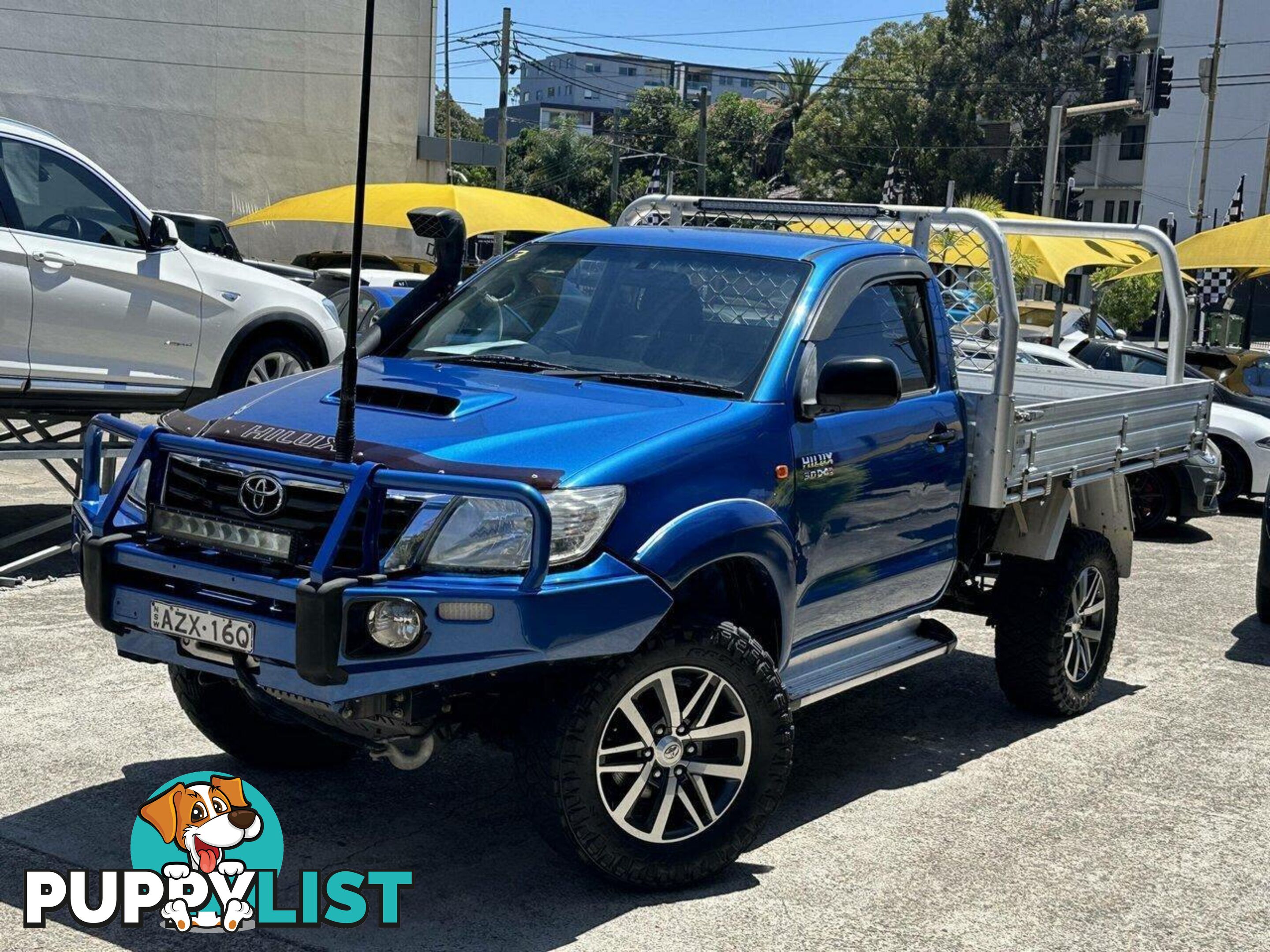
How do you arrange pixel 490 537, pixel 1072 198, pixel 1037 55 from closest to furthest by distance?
pixel 490 537, pixel 1072 198, pixel 1037 55

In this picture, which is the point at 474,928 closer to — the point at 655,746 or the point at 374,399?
the point at 655,746

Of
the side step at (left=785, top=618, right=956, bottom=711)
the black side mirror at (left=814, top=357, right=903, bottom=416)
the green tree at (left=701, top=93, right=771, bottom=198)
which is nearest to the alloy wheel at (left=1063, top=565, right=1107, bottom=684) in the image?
the side step at (left=785, top=618, right=956, bottom=711)

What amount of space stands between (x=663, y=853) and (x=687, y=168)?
85.7 metres

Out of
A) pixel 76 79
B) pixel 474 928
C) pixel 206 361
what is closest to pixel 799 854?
pixel 474 928

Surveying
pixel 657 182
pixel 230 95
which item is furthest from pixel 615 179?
pixel 657 182

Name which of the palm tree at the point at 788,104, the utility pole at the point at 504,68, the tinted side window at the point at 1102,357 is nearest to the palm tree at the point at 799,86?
the palm tree at the point at 788,104

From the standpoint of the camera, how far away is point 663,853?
4559 millimetres

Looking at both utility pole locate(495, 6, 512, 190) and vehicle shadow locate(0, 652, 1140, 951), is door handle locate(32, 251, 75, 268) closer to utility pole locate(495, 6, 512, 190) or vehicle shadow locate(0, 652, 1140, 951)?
vehicle shadow locate(0, 652, 1140, 951)

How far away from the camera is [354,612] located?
405 centimetres

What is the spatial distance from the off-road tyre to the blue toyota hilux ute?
13.7ft

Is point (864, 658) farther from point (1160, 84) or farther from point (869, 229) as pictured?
point (1160, 84)

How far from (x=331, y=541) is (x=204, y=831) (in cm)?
112

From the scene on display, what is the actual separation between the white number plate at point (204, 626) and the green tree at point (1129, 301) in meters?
37.6

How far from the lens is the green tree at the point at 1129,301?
3994 centimetres
